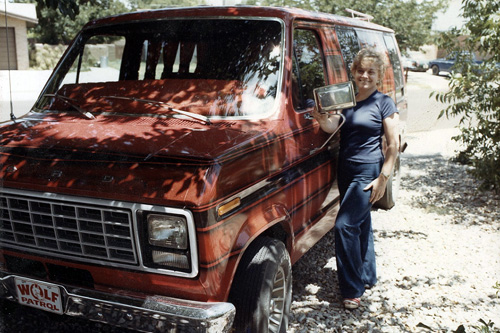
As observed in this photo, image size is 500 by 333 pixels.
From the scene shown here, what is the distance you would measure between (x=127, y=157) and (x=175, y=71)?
Result: 1.39m

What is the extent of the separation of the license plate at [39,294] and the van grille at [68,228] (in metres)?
0.20

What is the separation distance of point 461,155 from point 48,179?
8.06 meters

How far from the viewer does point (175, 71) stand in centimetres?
394

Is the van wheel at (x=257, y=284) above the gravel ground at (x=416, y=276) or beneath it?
above

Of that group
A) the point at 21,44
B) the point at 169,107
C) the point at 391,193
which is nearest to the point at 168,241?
the point at 169,107

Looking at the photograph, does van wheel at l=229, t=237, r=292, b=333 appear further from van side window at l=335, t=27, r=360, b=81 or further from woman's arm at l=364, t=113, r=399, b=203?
van side window at l=335, t=27, r=360, b=81

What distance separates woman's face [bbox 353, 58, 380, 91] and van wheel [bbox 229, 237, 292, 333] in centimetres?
156

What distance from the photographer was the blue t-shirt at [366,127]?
3.91 metres

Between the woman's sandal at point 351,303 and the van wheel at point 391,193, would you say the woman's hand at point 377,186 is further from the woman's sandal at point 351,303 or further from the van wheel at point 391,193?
the van wheel at point 391,193

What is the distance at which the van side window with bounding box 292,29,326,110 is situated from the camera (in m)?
3.89

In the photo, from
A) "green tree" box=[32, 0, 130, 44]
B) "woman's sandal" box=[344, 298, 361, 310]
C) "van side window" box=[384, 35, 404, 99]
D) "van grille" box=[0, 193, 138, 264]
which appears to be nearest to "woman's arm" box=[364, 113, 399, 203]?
"woman's sandal" box=[344, 298, 361, 310]

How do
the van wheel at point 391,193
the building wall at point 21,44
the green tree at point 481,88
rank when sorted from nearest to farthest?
the van wheel at point 391,193, the green tree at point 481,88, the building wall at point 21,44

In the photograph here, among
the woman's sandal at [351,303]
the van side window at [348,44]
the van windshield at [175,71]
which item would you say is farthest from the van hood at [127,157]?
the van side window at [348,44]

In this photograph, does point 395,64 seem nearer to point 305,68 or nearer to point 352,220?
point 305,68
